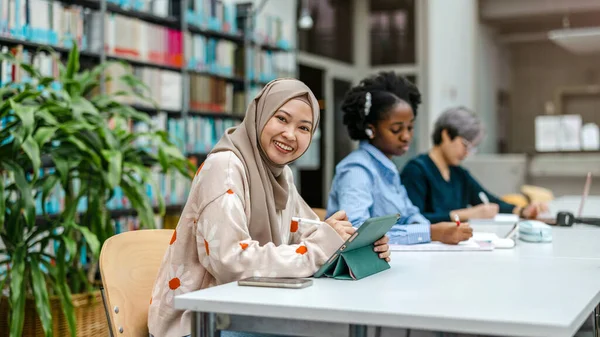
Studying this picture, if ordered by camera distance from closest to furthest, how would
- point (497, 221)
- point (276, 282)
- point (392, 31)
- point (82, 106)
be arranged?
1. point (276, 282)
2. point (82, 106)
3. point (497, 221)
4. point (392, 31)

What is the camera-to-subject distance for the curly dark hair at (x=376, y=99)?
8.15 feet

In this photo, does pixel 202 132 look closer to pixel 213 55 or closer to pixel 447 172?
pixel 213 55

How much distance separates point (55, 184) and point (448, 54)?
689cm

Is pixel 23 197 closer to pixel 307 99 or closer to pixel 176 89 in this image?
pixel 307 99

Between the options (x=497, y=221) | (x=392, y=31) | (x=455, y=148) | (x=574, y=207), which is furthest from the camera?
(x=392, y=31)

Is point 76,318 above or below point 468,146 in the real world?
below

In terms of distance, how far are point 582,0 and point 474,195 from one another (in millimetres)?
6894

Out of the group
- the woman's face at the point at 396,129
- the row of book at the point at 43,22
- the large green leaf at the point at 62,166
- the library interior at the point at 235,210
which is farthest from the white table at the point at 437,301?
the row of book at the point at 43,22

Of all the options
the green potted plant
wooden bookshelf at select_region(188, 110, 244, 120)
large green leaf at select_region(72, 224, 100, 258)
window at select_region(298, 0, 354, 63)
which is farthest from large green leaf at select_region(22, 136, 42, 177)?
window at select_region(298, 0, 354, 63)

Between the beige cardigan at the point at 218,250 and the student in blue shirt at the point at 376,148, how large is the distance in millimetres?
726

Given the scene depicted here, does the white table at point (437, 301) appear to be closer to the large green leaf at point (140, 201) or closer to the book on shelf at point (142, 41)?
the large green leaf at point (140, 201)

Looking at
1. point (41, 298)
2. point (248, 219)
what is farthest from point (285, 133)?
point (41, 298)

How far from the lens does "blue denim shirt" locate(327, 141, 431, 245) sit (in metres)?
2.26

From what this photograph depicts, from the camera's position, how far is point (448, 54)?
28.7ft
